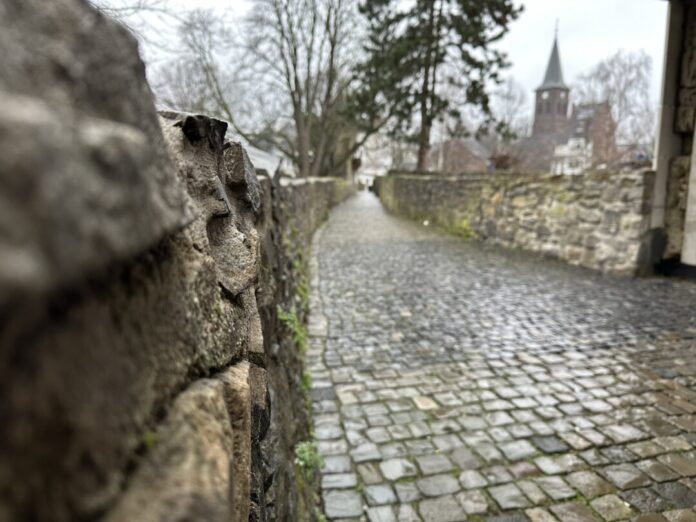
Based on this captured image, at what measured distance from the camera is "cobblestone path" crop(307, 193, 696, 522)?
2285 millimetres

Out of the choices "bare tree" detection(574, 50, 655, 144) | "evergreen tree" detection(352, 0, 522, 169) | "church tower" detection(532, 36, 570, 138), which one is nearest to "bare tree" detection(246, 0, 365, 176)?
"evergreen tree" detection(352, 0, 522, 169)

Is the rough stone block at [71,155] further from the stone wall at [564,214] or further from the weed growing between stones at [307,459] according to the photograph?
the stone wall at [564,214]

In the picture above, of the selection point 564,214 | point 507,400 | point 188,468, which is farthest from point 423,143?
point 188,468

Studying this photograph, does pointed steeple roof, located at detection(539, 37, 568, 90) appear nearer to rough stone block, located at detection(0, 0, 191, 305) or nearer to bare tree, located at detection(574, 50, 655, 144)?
bare tree, located at detection(574, 50, 655, 144)

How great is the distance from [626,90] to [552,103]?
31551mm

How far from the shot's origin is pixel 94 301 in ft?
1.36

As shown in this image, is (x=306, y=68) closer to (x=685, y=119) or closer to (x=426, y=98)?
(x=426, y=98)

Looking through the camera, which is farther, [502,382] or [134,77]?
[502,382]

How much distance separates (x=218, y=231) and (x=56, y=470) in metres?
0.84

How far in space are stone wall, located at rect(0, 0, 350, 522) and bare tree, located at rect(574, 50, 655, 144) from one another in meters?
28.1

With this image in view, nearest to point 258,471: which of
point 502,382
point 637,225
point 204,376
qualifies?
point 204,376

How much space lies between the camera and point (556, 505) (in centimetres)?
221

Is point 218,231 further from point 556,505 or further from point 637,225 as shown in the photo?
point 637,225

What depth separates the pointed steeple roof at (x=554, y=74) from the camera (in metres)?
53.7
